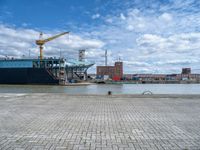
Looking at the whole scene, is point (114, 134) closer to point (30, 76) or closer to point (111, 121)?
point (111, 121)

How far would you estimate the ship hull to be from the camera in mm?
59500

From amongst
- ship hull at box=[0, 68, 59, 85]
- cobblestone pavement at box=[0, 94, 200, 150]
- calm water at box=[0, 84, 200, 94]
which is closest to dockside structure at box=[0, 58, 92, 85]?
ship hull at box=[0, 68, 59, 85]

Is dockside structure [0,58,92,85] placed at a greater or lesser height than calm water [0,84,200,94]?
greater

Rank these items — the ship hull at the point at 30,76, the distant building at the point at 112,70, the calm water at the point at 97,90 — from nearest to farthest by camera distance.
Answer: the calm water at the point at 97,90, the ship hull at the point at 30,76, the distant building at the point at 112,70

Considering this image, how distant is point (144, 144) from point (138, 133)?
0.63 metres

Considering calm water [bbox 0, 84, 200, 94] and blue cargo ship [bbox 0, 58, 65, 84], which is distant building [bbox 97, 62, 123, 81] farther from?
calm water [bbox 0, 84, 200, 94]

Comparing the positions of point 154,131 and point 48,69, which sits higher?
point 48,69

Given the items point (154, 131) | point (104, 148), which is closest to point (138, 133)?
point (154, 131)

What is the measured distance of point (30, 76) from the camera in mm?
59906

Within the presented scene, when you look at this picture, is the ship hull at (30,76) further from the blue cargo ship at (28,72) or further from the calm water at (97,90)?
the calm water at (97,90)

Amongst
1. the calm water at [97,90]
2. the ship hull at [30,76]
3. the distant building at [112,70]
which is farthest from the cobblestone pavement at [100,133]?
the distant building at [112,70]

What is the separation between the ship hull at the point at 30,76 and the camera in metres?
59.5

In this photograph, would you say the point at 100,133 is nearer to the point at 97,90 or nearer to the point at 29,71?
the point at 97,90

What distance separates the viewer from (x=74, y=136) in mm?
3703
